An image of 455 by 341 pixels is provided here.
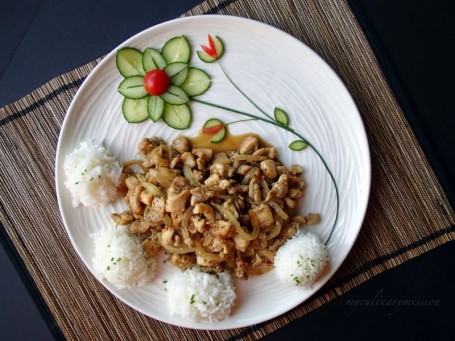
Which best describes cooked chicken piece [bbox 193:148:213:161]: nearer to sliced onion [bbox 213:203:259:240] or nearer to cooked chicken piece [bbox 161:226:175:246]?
sliced onion [bbox 213:203:259:240]

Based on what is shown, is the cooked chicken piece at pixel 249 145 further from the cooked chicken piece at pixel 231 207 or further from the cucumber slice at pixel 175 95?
the cucumber slice at pixel 175 95

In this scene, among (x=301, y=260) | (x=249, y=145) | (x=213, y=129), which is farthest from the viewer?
(x=213, y=129)

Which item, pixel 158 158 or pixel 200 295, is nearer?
pixel 200 295

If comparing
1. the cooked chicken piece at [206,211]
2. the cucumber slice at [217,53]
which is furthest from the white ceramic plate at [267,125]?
the cooked chicken piece at [206,211]

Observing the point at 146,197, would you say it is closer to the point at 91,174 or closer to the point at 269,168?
the point at 91,174

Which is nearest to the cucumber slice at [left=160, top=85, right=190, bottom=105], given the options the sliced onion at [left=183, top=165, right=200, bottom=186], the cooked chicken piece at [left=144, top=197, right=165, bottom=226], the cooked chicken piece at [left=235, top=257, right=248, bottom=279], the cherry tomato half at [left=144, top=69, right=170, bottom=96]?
the cherry tomato half at [left=144, top=69, right=170, bottom=96]

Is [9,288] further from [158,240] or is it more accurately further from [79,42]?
[79,42]

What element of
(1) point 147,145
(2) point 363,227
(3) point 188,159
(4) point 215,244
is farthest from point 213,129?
(2) point 363,227

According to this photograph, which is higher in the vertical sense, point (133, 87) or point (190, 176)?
point (133, 87)

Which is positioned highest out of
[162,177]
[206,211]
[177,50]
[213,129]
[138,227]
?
[177,50]
